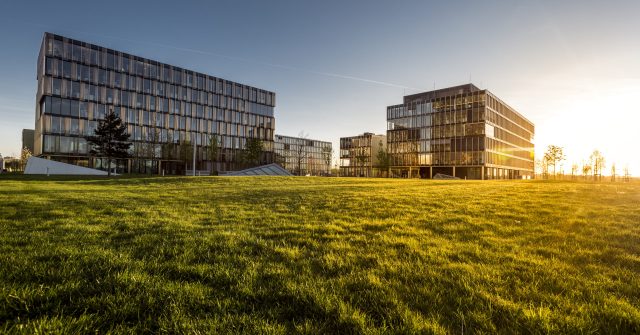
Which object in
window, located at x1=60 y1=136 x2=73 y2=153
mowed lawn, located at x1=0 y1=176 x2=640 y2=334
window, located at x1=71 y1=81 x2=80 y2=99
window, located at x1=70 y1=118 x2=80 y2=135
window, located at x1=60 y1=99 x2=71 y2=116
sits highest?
window, located at x1=71 y1=81 x2=80 y2=99

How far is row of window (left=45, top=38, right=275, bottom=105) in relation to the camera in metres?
62.4

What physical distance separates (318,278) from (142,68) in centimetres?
8602

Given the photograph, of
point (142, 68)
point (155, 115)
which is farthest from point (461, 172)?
point (142, 68)

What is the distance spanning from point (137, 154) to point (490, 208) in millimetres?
77937

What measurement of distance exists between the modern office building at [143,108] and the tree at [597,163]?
85438 millimetres

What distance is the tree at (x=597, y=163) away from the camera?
7394cm

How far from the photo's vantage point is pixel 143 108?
→ 73938mm

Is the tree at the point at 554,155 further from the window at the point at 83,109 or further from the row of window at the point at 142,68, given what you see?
the window at the point at 83,109

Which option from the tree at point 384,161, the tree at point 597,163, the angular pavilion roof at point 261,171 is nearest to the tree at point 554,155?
the tree at point 597,163

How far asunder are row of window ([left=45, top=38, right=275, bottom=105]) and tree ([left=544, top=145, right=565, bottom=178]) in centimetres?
7842

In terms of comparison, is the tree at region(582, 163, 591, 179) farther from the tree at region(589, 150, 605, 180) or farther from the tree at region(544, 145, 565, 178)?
the tree at region(544, 145, 565, 178)

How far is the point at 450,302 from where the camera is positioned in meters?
3.28

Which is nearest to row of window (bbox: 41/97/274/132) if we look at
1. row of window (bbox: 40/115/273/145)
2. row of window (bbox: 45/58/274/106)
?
row of window (bbox: 40/115/273/145)

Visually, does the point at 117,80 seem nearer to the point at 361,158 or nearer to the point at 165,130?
the point at 165,130
